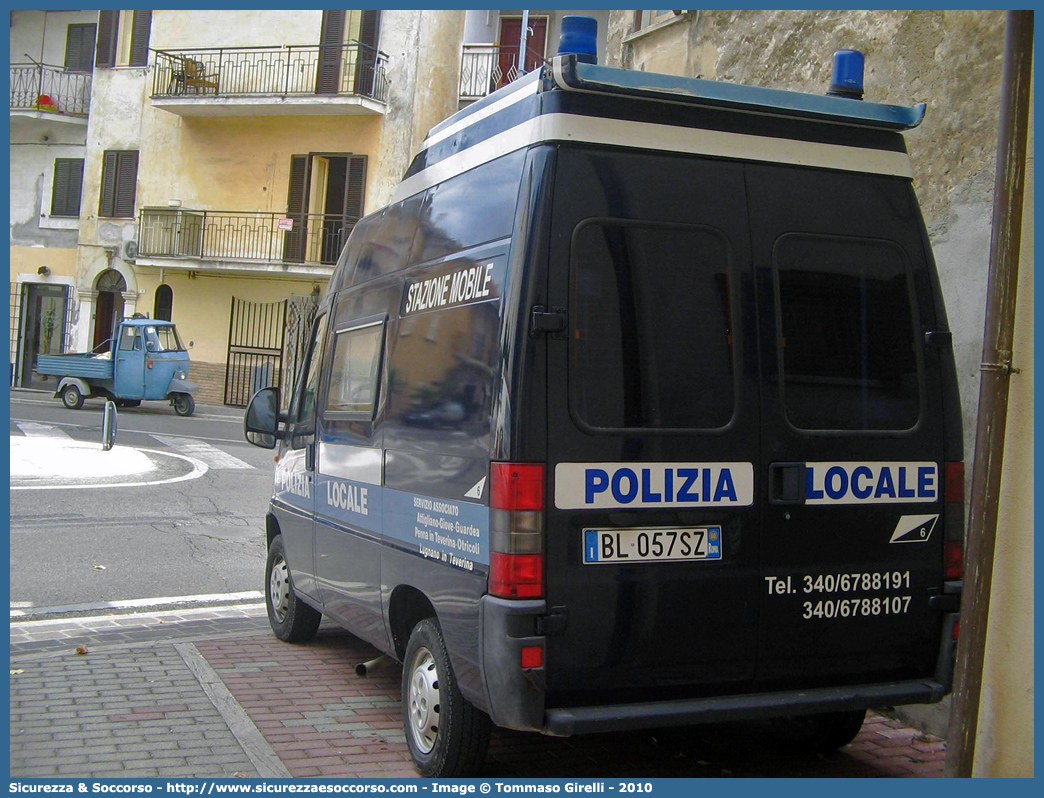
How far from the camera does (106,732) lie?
5168 millimetres

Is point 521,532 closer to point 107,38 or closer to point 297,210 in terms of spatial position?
point 297,210

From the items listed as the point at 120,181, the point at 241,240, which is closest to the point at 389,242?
the point at 241,240

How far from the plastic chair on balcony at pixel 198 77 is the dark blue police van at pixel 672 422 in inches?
1044

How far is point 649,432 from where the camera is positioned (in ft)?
13.4

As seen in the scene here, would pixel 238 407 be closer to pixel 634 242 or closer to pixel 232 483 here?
pixel 232 483

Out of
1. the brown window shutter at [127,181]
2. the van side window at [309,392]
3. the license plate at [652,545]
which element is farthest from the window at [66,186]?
the license plate at [652,545]

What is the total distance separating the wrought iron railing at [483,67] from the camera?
27.8 m

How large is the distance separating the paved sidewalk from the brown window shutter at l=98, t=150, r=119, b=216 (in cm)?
2625

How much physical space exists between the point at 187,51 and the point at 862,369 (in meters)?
28.6

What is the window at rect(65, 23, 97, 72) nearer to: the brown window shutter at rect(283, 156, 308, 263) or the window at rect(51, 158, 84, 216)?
→ the window at rect(51, 158, 84, 216)

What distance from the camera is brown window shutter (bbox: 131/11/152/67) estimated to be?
30.6 meters

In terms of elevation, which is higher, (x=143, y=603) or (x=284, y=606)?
(x=284, y=606)

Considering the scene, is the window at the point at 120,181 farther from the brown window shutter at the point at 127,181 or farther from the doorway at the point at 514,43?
the doorway at the point at 514,43

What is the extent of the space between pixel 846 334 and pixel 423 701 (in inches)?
87.4
